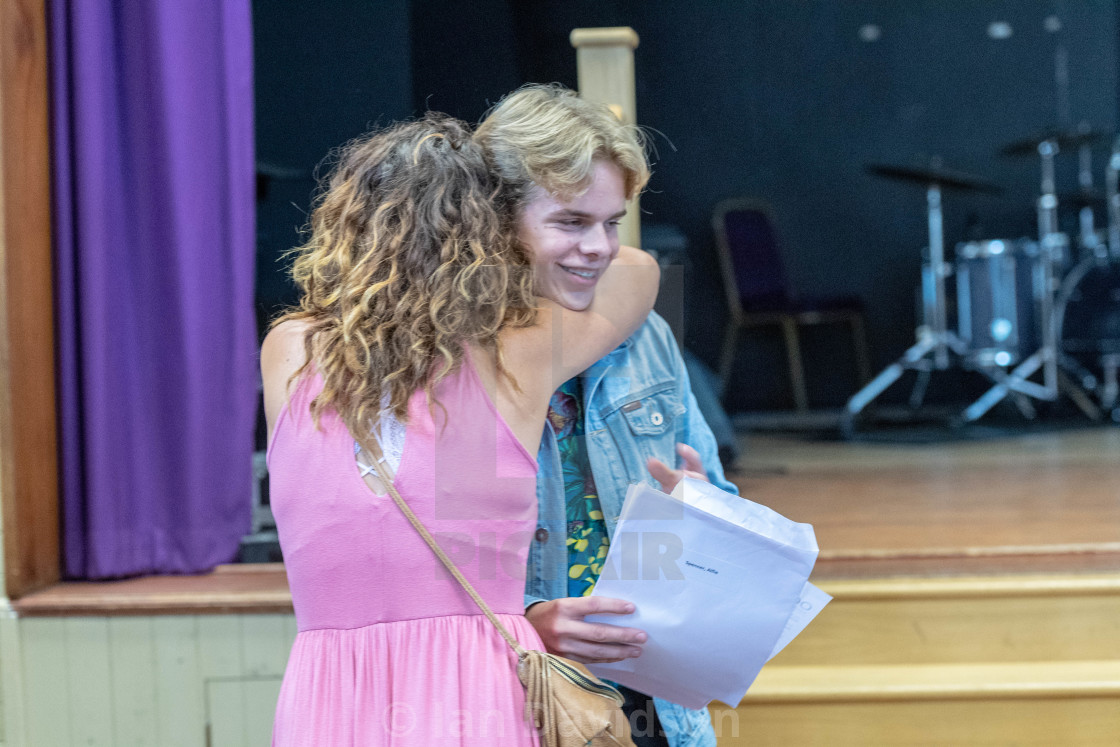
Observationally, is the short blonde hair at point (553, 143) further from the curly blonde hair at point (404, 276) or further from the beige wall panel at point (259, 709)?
the beige wall panel at point (259, 709)

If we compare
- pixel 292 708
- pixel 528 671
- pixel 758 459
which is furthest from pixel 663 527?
pixel 758 459

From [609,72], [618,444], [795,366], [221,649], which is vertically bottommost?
[221,649]

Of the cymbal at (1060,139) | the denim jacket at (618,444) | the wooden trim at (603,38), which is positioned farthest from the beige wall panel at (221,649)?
the cymbal at (1060,139)

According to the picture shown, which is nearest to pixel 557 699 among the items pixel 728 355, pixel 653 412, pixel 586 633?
pixel 586 633

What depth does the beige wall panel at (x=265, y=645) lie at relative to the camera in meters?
1.95

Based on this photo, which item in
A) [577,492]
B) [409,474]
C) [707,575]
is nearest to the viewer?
[409,474]

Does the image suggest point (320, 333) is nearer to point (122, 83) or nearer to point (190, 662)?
point (190, 662)

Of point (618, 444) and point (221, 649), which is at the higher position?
point (618, 444)

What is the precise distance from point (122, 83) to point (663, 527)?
1716 mm

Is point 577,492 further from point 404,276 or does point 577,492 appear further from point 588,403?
point 404,276

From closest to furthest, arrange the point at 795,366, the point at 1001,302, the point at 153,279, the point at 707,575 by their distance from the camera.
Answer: the point at 707,575, the point at 153,279, the point at 1001,302, the point at 795,366

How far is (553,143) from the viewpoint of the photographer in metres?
1.13

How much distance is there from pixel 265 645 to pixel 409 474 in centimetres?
122

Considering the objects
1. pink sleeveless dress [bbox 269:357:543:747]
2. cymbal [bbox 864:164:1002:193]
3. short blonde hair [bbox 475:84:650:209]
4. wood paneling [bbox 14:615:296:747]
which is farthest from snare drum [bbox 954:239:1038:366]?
pink sleeveless dress [bbox 269:357:543:747]
